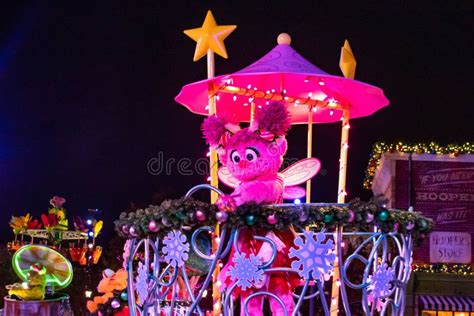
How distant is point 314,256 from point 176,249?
3.29 feet

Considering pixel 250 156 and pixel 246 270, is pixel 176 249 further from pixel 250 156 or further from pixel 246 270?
pixel 250 156

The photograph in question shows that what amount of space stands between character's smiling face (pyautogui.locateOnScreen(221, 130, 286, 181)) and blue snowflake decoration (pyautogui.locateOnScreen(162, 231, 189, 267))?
135 cm

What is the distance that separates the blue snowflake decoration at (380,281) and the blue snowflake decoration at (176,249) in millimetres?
1265

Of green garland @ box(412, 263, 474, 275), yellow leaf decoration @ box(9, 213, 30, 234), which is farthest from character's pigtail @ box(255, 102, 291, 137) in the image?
green garland @ box(412, 263, 474, 275)

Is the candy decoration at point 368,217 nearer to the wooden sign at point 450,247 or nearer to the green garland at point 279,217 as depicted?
the green garland at point 279,217

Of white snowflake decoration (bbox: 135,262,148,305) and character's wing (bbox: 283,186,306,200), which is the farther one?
character's wing (bbox: 283,186,306,200)

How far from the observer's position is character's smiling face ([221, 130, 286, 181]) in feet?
19.8

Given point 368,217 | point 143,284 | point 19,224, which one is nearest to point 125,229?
point 143,284

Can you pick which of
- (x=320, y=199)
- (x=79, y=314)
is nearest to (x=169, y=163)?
(x=320, y=199)

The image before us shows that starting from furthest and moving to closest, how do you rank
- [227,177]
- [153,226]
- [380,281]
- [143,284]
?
1. [227,177]
2. [143,284]
3. [153,226]
4. [380,281]

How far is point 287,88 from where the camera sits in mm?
7457

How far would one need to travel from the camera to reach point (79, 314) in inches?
547

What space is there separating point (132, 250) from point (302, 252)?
1.57m

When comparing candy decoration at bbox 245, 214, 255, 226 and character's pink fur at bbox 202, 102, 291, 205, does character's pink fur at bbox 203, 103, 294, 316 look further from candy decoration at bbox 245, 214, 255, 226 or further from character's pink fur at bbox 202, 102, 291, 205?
candy decoration at bbox 245, 214, 255, 226
